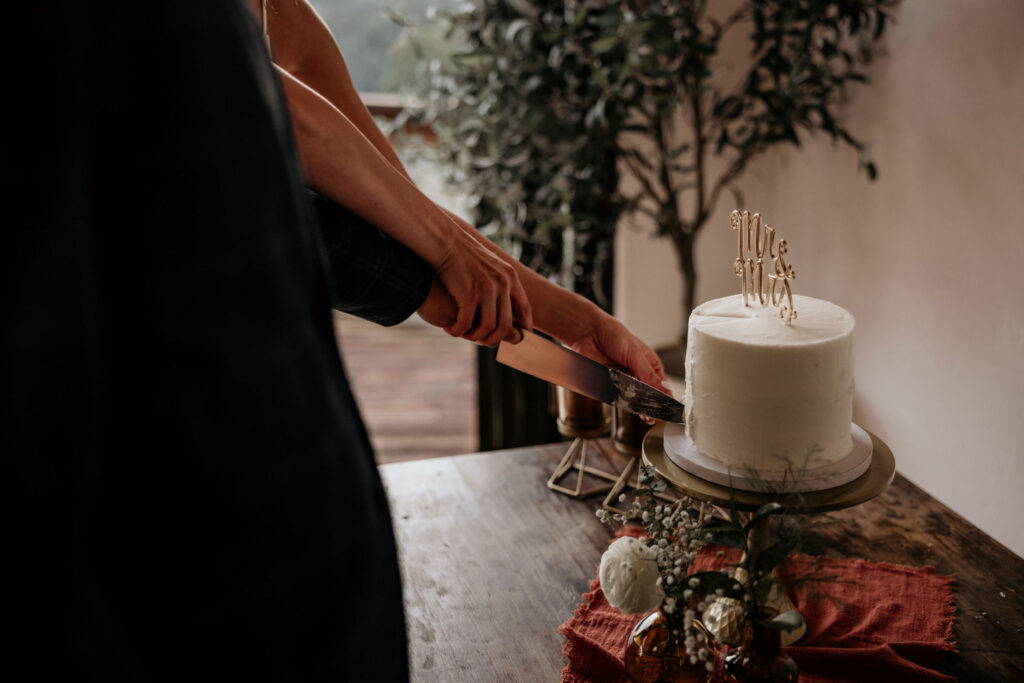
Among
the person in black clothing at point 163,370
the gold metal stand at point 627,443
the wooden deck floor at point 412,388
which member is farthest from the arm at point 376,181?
the wooden deck floor at point 412,388

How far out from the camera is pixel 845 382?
851 millimetres

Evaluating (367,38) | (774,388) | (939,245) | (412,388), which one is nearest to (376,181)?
(774,388)

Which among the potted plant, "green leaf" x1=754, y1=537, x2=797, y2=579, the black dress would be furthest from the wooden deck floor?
the black dress

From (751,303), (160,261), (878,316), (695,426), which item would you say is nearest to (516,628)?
(695,426)

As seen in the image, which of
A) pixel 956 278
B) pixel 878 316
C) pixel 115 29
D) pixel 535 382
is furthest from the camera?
pixel 535 382

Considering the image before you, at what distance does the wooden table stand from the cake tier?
30 cm

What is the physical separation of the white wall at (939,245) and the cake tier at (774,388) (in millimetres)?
1183

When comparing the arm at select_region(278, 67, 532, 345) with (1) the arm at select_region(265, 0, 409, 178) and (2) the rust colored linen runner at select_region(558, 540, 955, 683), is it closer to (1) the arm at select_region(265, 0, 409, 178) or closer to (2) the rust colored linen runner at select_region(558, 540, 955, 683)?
(1) the arm at select_region(265, 0, 409, 178)

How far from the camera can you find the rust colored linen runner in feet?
2.92

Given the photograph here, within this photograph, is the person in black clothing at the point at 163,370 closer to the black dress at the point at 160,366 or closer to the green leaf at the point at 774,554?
the black dress at the point at 160,366

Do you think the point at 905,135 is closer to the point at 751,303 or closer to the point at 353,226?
the point at 751,303

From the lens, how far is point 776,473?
0.84 metres

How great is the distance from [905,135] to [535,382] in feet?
4.42

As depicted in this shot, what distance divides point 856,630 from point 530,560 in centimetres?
41
